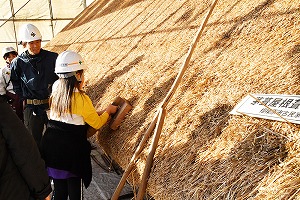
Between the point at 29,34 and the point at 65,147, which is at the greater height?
the point at 29,34

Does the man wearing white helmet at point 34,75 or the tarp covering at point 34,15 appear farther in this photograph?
the tarp covering at point 34,15

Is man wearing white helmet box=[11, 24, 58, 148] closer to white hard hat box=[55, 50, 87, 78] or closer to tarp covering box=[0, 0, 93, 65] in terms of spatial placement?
white hard hat box=[55, 50, 87, 78]

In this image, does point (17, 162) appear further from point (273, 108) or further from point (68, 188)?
point (273, 108)

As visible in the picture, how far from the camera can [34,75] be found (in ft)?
9.97

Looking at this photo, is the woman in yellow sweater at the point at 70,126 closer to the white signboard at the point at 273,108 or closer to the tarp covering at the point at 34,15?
the white signboard at the point at 273,108

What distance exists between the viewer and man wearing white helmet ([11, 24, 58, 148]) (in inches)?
120

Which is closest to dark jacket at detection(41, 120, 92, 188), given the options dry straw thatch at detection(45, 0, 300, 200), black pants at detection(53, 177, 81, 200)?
black pants at detection(53, 177, 81, 200)

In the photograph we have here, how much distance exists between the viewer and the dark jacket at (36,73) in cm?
304

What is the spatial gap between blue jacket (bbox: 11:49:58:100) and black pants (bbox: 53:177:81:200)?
36.7 inches

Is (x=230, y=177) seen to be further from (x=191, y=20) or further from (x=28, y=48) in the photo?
(x=28, y=48)

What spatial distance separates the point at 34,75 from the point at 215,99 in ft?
6.35

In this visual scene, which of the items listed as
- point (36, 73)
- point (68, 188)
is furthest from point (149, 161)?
point (36, 73)

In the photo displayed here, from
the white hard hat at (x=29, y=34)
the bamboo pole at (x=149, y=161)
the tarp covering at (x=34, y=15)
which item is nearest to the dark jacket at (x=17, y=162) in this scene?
the bamboo pole at (x=149, y=161)

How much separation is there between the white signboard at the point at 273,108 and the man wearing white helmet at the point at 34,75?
2.05 metres
